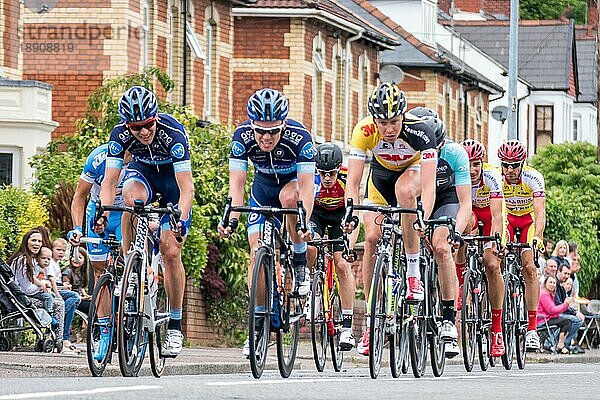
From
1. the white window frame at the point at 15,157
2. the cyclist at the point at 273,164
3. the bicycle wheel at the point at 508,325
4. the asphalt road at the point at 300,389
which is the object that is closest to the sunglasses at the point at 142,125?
the cyclist at the point at 273,164

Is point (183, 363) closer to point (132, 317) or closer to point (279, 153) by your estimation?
point (279, 153)

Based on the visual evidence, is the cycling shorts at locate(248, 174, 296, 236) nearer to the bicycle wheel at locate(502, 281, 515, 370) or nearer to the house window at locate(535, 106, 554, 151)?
the bicycle wheel at locate(502, 281, 515, 370)

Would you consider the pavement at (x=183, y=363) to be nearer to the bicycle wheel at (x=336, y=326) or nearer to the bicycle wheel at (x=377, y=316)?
the bicycle wheel at (x=336, y=326)

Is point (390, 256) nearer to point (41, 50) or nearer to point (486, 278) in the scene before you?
point (486, 278)

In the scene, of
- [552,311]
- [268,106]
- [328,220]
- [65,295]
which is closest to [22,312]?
[65,295]

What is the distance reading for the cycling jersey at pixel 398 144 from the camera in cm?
1495

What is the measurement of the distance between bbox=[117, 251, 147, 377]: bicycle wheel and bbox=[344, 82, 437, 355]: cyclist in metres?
1.95

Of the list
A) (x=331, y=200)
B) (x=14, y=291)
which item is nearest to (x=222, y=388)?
(x=331, y=200)

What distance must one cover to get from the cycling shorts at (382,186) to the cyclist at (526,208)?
12.1ft

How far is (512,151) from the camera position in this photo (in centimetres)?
1912

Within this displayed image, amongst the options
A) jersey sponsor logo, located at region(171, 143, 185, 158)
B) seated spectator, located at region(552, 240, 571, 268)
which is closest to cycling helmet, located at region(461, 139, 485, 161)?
jersey sponsor logo, located at region(171, 143, 185, 158)

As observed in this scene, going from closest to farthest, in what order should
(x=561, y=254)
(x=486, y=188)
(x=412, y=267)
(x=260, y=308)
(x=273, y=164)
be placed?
(x=260, y=308) < (x=273, y=164) < (x=412, y=267) < (x=486, y=188) < (x=561, y=254)

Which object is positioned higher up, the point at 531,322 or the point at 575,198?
the point at 575,198

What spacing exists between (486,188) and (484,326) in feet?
4.68
